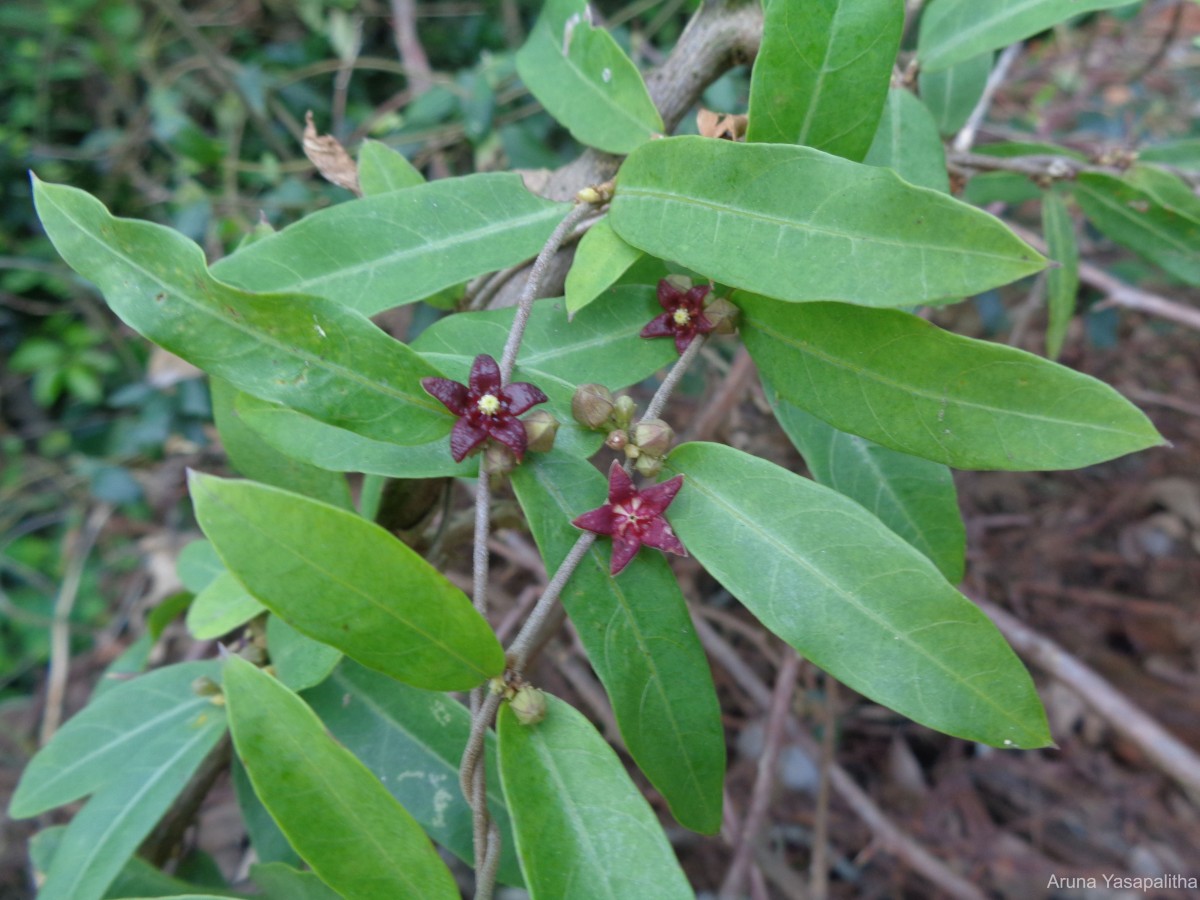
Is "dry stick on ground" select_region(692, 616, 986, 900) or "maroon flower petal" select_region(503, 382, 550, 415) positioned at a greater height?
"dry stick on ground" select_region(692, 616, 986, 900)

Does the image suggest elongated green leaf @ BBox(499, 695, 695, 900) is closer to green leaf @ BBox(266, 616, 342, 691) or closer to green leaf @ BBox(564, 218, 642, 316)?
green leaf @ BBox(266, 616, 342, 691)

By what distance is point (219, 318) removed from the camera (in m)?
0.69

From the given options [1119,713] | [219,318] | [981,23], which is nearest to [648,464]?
[219,318]

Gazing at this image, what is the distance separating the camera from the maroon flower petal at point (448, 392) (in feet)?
2.38

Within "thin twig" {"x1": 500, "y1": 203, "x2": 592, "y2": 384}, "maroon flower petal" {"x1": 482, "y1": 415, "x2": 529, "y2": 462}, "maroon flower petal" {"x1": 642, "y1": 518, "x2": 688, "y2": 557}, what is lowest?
"maroon flower petal" {"x1": 642, "y1": 518, "x2": 688, "y2": 557}

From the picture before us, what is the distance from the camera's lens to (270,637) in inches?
40.0

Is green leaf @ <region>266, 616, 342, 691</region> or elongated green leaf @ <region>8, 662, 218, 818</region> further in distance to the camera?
elongated green leaf @ <region>8, 662, 218, 818</region>

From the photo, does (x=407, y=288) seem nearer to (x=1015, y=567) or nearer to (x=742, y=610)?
(x=742, y=610)

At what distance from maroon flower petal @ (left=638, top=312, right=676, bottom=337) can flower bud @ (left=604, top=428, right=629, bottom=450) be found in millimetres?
123

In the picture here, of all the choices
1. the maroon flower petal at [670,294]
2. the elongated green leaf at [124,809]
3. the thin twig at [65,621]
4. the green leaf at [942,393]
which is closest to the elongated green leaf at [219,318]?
the maroon flower petal at [670,294]

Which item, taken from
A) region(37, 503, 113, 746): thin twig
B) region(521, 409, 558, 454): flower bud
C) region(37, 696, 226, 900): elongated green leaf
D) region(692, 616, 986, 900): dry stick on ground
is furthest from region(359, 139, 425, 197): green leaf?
region(37, 503, 113, 746): thin twig

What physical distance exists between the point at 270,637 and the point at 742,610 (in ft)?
5.03

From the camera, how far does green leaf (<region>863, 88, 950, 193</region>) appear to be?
95 cm

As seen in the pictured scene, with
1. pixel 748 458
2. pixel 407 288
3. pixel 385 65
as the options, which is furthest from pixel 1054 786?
pixel 385 65
